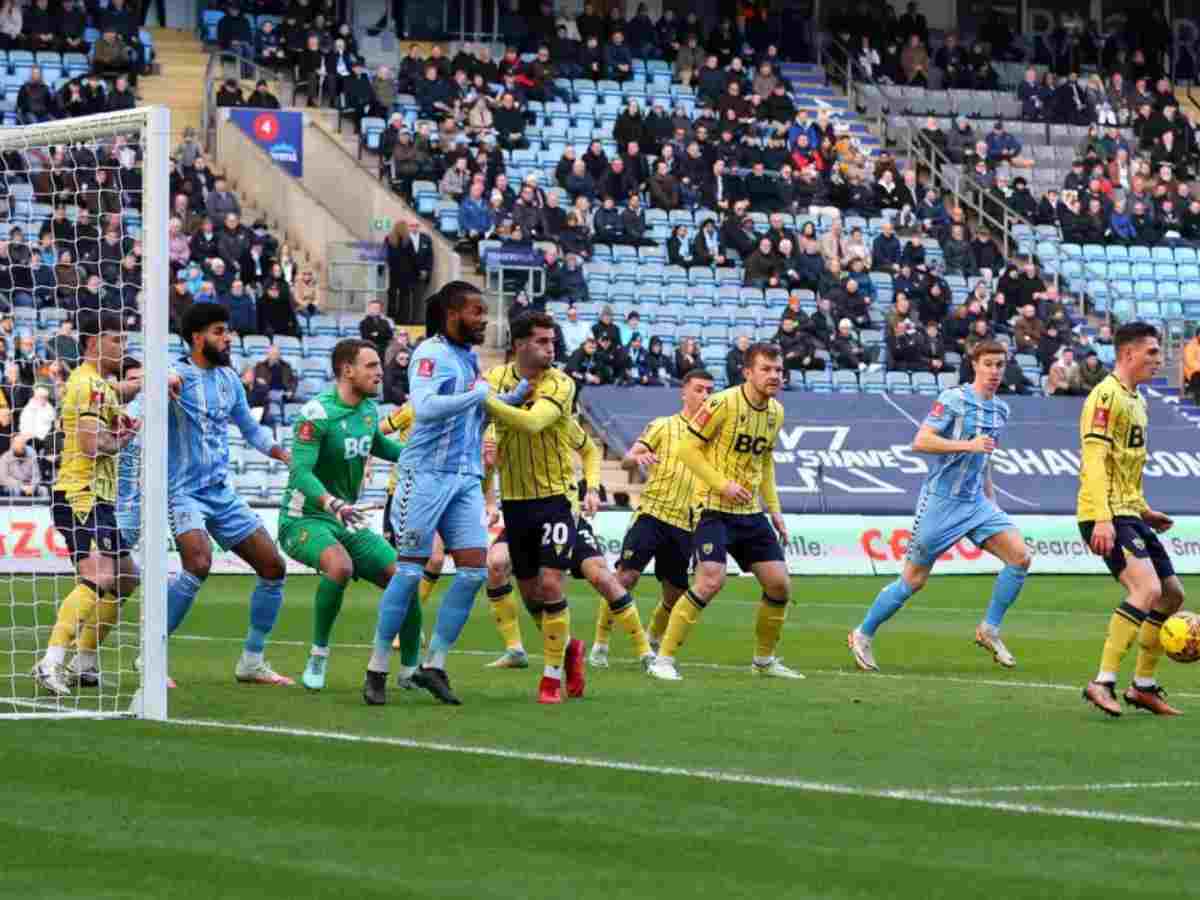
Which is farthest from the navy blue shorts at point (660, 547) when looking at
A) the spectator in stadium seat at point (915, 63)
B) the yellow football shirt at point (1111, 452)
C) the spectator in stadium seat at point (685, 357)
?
the spectator in stadium seat at point (915, 63)

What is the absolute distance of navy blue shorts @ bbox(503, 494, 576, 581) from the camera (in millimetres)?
13969

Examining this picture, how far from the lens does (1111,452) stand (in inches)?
520

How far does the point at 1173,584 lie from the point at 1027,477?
70.1 feet

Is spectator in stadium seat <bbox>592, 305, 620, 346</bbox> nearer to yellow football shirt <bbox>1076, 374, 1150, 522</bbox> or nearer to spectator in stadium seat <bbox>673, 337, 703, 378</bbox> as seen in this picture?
spectator in stadium seat <bbox>673, 337, 703, 378</bbox>

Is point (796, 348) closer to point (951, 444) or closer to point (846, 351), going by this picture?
point (846, 351)

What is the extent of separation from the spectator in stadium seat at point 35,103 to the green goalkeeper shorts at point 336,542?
21463mm

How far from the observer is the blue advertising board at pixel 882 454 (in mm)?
33312

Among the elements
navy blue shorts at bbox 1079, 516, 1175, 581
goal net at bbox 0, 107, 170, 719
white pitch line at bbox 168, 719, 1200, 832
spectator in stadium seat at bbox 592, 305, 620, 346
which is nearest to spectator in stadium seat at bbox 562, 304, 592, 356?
spectator in stadium seat at bbox 592, 305, 620, 346

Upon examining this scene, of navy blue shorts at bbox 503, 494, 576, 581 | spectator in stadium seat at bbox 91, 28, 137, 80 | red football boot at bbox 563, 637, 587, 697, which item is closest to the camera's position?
red football boot at bbox 563, 637, 587, 697

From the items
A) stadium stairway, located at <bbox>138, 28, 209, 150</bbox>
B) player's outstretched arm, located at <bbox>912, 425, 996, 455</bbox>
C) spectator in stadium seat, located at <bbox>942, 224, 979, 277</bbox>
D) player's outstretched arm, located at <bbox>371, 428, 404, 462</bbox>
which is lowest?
player's outstretched arm, located at <bbox>912, 425, 996, 455</bbox>

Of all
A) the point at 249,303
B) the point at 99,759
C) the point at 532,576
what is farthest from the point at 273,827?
the point at 249,303

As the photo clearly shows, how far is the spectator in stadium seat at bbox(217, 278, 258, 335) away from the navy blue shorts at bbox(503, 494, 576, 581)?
63.2 ft

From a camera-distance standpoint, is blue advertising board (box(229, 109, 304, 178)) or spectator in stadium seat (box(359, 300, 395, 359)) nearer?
spectator in stadium seat (box(359, 300, 395, 359))

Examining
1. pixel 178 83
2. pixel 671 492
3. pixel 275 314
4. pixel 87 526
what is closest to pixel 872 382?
pixel 275 314
